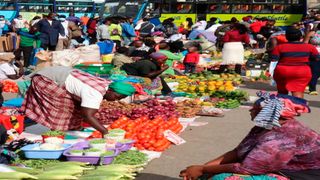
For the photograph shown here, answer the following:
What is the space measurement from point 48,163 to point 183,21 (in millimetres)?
21172

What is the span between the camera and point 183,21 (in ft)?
85.7

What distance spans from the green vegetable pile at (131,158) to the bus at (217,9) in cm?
1913

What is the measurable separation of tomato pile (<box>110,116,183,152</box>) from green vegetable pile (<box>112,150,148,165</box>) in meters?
0.62

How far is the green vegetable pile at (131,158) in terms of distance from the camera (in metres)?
5.70

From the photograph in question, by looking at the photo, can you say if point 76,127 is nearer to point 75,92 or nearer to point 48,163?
point 75,92

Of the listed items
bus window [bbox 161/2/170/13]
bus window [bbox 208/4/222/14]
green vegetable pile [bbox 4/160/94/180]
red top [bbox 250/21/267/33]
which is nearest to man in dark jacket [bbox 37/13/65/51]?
bus window [bbox 161/2/170/13]

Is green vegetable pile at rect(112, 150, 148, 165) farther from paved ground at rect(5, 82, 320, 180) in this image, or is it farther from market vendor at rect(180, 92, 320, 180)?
market vendor at rect(180, 92, 320, 180)

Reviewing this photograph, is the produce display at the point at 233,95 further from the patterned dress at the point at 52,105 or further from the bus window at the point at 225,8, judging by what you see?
the bus window at the point at 225,8

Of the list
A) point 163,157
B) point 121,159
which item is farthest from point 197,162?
point 121,159

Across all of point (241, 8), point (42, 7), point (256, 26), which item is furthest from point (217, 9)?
point (42, 7)

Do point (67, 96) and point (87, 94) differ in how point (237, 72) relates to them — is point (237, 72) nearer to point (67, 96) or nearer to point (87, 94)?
point (67, 96)

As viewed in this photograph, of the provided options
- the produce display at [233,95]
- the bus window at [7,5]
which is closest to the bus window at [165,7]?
the bus window at [7,5]

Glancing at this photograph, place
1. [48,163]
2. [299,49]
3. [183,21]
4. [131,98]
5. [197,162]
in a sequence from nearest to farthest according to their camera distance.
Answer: [48,163]
[197,162]
[299,49]
[131,98]
[183,21]

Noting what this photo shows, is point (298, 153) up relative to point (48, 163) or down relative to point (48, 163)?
up
